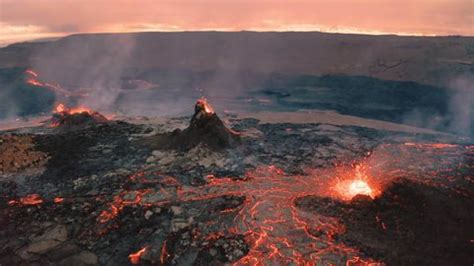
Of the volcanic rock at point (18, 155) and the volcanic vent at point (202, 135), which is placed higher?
the volcanic vent at point (202, 135)

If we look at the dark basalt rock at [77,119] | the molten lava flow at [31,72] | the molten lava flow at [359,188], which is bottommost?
the molten lava flow at [359,188]

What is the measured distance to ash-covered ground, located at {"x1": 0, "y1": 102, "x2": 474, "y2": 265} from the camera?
12992mm

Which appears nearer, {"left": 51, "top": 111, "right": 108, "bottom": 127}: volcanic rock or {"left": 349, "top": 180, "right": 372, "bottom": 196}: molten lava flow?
{"left": 349, "top": 180, "right": 372, "bottom": 196}: molten lava flow

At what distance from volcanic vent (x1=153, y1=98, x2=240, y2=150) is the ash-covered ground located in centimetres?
7

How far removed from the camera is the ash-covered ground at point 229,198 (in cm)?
1299

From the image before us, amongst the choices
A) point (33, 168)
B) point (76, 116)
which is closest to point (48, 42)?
point (76, 116)

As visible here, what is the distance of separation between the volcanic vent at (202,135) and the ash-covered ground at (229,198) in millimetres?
68

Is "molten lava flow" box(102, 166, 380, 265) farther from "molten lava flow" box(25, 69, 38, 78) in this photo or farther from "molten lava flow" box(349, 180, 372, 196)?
"molten lava flow" box(25, 69, 38, 78)

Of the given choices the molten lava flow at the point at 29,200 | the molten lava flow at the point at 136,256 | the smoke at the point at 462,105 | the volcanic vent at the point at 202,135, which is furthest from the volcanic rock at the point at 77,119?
the smoke at the point at 462,105

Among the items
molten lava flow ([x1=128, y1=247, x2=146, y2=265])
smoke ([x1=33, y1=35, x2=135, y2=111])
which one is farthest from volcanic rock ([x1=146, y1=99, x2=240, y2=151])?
smoke ([x1=33, y1=35, x2=135, y2=111])

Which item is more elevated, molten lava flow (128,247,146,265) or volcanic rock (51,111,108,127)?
volcanic rock (51,111,108,127)

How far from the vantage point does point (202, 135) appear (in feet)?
67.7

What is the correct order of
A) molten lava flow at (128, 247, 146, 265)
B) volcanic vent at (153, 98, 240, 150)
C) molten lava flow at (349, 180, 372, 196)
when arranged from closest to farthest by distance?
1. molten lava flow at (128, 247, 146, 265)
2. molten lava flow at (349, 180, 372, 196)
3. volcanic vent at (153, 98, 240, 150)

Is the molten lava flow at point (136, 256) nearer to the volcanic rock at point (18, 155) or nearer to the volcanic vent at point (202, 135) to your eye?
the volcanic vent at point (202, 135)
